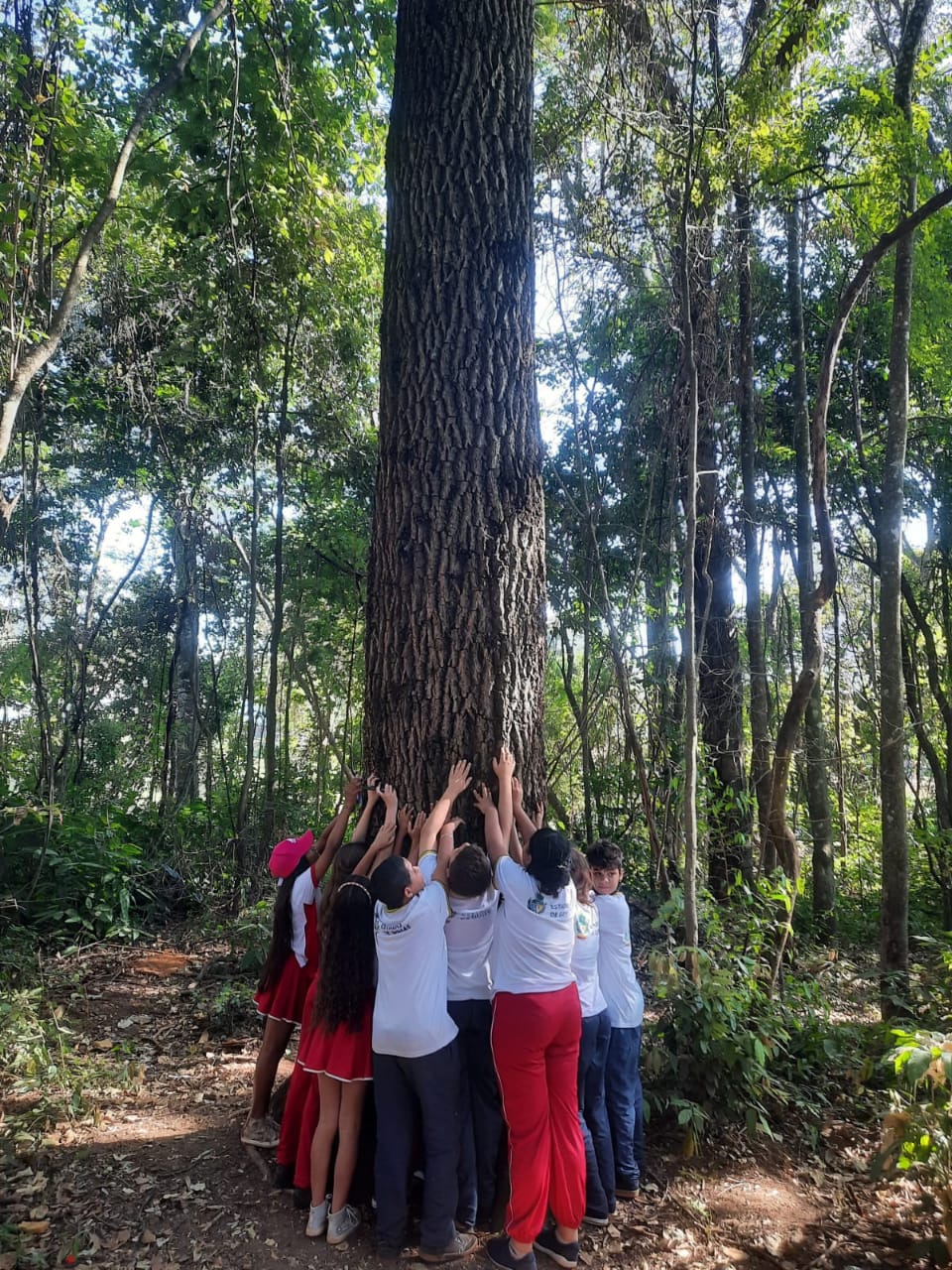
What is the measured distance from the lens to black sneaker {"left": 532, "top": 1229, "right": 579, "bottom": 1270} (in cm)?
292

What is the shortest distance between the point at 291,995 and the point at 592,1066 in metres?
1.52

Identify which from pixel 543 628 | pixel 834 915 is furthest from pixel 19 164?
pixel 834 915

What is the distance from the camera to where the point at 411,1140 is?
9.73 ft

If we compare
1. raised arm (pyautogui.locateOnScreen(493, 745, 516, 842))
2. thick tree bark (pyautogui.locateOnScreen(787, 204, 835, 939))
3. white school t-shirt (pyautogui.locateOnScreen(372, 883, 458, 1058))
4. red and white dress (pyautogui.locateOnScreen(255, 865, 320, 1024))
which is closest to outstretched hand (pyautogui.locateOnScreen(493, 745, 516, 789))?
raised arm (pyautogui.locateOnScreen(493, 745, 516, 842))

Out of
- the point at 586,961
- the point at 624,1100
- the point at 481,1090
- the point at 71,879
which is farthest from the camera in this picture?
the point at 71,879

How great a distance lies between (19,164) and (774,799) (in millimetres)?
6521

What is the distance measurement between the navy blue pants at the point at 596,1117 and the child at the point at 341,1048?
101 centimetres

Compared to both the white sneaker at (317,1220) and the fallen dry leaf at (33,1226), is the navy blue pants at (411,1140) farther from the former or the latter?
the fallen dry leaf at (33,1226)

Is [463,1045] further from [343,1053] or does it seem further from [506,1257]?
[506,1257]

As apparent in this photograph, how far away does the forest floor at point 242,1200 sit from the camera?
289cm

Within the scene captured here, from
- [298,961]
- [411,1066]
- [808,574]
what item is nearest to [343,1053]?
[411,1066]

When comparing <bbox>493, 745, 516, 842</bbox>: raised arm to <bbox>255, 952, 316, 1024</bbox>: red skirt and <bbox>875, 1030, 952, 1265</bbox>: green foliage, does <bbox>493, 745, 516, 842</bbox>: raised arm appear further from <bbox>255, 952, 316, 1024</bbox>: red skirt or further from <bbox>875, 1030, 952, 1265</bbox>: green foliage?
<bbox>875, 1030, 952, 1265</bbox>: green foliage

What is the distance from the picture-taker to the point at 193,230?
6.49 metres

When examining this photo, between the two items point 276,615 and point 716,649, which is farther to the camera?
point 716,649
